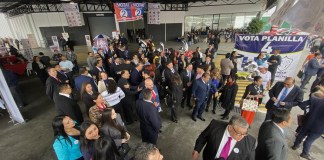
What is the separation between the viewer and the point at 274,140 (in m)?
2.03

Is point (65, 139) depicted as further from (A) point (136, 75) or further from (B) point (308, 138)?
(B) point (308, 138)

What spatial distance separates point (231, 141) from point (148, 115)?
1482mm

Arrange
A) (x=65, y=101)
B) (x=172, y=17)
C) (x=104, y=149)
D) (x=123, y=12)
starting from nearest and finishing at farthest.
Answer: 1. (x=104, y=149)
2. (x=65, y=101)
3. (x=123, y=12)
4. (x=172, y=17)

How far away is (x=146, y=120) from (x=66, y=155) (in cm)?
136

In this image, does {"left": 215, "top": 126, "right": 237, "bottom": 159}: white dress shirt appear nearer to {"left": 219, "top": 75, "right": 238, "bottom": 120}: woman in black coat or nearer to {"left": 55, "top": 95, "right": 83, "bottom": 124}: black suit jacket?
{"left": 219, "top": 75, "right": 238, "bottom": 120}: woman in black coat

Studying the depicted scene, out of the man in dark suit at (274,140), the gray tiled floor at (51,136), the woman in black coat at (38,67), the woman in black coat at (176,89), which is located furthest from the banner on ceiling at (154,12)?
the man in dark suit at (274,140)

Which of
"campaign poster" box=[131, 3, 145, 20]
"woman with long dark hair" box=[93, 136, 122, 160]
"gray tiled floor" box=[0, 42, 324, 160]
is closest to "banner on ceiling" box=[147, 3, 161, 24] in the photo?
"campaign poster" box=[131, 3, 145, 20]

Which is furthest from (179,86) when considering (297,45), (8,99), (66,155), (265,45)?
(297,45)

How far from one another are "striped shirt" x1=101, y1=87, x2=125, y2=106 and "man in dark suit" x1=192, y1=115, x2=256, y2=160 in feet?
7.44

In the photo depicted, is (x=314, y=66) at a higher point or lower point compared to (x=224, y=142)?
lower

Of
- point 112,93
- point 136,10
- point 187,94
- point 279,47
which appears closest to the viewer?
point 112,93

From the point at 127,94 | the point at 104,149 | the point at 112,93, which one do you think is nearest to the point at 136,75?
the point at 127,94

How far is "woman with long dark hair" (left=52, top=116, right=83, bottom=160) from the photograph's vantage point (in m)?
2.13

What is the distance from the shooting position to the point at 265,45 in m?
7.00
